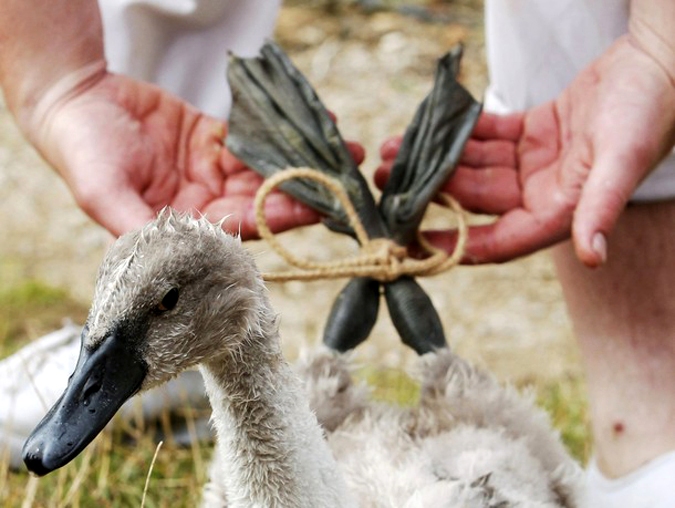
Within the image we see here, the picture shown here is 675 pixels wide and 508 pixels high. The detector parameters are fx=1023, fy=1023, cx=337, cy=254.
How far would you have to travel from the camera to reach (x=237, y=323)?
1146 millimetres

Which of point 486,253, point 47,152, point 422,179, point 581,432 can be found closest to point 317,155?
point 422,179

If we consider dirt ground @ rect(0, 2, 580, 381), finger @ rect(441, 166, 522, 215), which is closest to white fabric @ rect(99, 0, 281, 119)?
finger @ rect(441, 166, 522, 215)

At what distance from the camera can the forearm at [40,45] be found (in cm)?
172

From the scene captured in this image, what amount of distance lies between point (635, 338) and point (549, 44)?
57 cm

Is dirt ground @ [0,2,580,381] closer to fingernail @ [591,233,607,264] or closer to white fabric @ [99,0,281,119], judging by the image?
white fabric @ [99,0,281,119]

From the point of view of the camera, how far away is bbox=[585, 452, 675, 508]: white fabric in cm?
171

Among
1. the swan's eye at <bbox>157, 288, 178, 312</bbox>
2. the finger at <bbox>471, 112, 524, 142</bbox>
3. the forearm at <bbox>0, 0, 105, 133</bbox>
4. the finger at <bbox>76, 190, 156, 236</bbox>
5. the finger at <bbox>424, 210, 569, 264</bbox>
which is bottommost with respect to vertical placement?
the finger at <bbox>424, 210, 569, 264</bbox>

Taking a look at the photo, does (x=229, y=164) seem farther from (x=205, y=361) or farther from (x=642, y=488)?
(x=642, y=488)

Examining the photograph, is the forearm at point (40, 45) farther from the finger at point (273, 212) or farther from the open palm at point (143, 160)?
the finger at point (273, 212)

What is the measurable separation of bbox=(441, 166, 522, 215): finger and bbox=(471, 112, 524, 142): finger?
81 millimetres

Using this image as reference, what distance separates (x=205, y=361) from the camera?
1165 millimetres

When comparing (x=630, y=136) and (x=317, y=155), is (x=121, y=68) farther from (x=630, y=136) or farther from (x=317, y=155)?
(x=630, y=136)

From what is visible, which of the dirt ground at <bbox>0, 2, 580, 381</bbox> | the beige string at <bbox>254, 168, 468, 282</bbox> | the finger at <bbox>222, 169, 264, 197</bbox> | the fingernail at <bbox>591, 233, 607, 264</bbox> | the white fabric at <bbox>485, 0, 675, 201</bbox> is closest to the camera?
the fingernail at <bbox>591, 233, 607, 264</bbox>

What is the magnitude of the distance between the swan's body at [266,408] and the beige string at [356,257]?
0.13 meters
